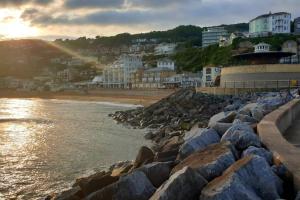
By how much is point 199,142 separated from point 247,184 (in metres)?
2.86

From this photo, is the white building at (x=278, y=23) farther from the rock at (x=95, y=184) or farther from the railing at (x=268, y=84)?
the rock at (x=95, y=184)

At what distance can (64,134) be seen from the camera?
80.7 ft

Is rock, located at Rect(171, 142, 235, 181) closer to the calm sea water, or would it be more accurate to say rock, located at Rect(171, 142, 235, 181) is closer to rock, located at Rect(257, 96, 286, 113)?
the calm sea water

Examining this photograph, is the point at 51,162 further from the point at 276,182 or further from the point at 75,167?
the point at 276,182

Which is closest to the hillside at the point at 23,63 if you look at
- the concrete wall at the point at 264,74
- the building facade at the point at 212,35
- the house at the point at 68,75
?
the house at the point at 68,75

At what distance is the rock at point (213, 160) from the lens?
502 centimetres

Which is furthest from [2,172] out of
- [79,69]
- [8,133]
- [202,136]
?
[79,69]

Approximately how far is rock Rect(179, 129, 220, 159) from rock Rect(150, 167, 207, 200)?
2101 mm

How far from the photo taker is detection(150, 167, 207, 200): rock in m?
4.54

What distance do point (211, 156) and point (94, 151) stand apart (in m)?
12.3

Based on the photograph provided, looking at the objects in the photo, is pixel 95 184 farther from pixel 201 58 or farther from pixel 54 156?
pixel 201 58

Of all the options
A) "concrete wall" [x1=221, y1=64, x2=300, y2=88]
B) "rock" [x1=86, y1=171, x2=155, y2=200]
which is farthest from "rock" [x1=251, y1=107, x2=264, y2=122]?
"concrete wall" [x1=221, y1=64, x2=300, y2=88]

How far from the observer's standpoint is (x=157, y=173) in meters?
6.05

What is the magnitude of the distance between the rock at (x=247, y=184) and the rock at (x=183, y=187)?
0.14 metres
